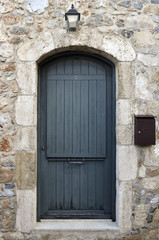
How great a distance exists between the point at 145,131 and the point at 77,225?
156 cm

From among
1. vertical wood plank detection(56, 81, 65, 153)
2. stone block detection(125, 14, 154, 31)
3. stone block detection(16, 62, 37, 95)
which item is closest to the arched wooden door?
vertical wood plank detection(56, 81, 65, 153)

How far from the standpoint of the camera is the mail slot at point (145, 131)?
2.86 metres

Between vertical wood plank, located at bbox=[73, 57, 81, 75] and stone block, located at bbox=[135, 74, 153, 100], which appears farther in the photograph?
vertical wood plank, located at bbox=[73, 57, 81, 75]

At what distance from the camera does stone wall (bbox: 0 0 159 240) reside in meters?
2.94

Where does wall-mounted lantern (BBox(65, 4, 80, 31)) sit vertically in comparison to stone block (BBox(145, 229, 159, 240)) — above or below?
above

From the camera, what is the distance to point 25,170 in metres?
2.94

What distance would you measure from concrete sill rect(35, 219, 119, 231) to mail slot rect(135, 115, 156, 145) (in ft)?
3.90

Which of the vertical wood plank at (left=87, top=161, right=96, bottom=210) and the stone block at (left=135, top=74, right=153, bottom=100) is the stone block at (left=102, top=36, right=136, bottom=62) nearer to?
the stone block at (left=135, top=74, right=153, bottom=100)

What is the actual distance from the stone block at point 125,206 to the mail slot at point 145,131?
60 cm

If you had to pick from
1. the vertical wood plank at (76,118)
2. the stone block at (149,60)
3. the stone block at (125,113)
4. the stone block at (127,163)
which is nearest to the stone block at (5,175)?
the vertical wood plank at (76,118)

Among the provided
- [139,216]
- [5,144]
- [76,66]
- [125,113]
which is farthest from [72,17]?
[139,216]

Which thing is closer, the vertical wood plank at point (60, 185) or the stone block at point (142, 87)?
the stone block at point (142, 87)

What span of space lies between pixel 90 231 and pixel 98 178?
0.69m

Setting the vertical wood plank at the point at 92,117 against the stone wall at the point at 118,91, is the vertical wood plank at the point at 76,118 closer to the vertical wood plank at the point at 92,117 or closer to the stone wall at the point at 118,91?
the vertical wood plank at the point at 92,117
